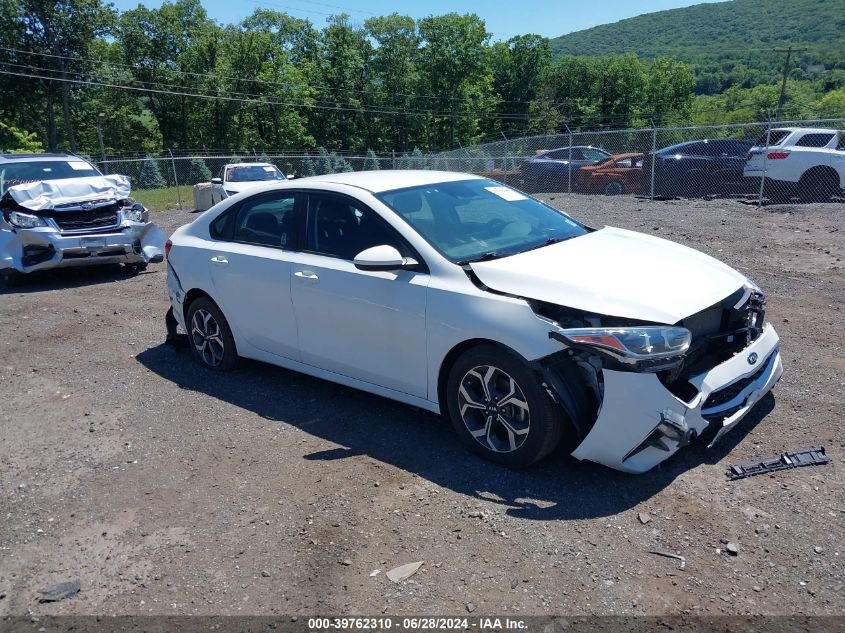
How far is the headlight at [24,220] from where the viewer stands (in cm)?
949

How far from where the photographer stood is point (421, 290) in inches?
166

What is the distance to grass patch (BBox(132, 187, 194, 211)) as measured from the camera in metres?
25.0

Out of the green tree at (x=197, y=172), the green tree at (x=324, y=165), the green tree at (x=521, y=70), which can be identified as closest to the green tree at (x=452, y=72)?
the green tree at (x=521, y=70)

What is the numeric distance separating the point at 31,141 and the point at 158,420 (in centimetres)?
4637

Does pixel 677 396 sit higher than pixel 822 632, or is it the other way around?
pixel 677 396

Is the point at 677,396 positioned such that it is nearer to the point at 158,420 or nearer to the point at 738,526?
the point at 738,526

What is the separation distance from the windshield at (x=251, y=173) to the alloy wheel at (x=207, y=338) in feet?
47.6

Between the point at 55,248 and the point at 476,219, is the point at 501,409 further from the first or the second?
the point at 55,248

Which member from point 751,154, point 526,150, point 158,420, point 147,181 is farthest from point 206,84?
point 158,420

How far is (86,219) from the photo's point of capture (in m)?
9.84

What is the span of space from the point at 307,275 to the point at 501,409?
1.79 m

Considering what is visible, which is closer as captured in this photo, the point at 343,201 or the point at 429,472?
the point at 429,472

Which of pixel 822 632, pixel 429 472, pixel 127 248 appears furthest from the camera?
pixel 127 248

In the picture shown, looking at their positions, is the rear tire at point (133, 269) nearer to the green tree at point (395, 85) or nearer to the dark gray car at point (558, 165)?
the dark gray car at point (558, 165)
